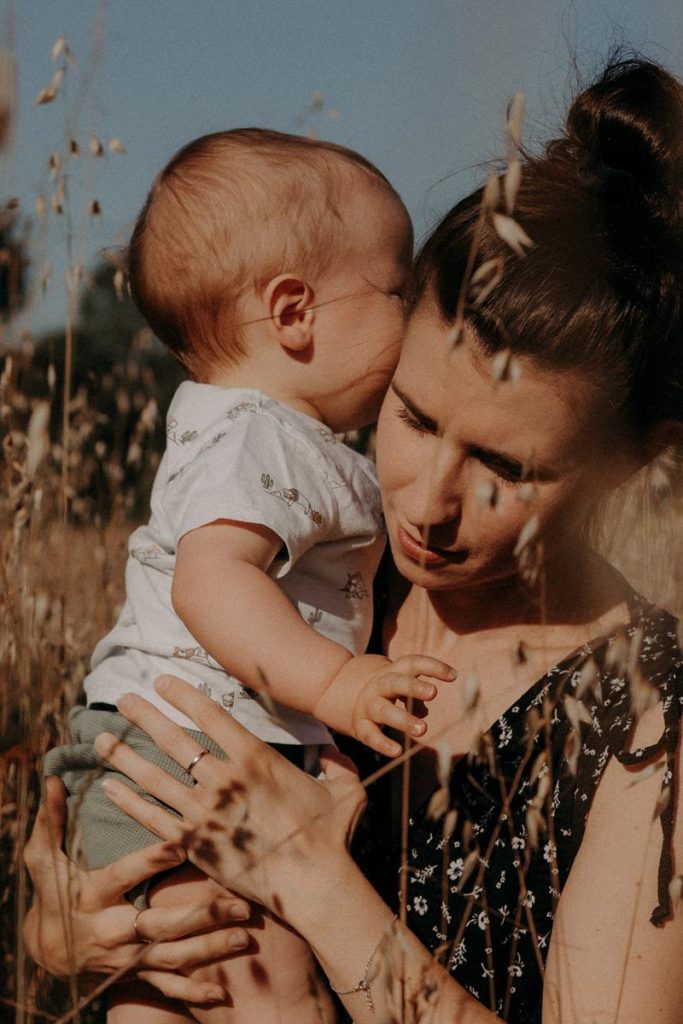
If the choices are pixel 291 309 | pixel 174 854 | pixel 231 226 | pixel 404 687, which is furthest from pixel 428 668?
pixel 231 226

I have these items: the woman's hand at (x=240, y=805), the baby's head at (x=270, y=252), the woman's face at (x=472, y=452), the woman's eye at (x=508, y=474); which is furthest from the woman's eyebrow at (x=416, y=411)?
the woman's hand at (x=240, y=805)

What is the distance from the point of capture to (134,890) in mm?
1745

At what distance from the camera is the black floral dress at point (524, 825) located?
156 cm

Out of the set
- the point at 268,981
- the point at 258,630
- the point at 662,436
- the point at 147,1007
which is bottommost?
the point at 147,1007

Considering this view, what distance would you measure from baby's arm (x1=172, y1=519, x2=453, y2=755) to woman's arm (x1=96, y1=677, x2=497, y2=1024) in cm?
12

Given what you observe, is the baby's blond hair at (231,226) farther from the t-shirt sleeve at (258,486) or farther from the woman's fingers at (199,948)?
the woman's fingers at (199,948)

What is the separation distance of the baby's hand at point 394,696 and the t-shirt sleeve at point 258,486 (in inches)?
12.6

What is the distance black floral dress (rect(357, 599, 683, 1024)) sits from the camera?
1.56m

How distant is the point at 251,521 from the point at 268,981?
0.75 m

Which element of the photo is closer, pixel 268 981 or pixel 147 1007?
pixel 268 981

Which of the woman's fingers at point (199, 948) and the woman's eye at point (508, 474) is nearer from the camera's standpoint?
the woman's eye at point (508, 474)

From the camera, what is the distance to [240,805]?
1.56m

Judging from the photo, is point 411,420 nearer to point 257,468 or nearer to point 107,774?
point 257,468

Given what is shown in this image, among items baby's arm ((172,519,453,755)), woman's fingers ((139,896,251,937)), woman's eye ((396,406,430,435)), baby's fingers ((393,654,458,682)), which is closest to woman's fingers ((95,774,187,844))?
woman's fingers ((139,896,251,937))
